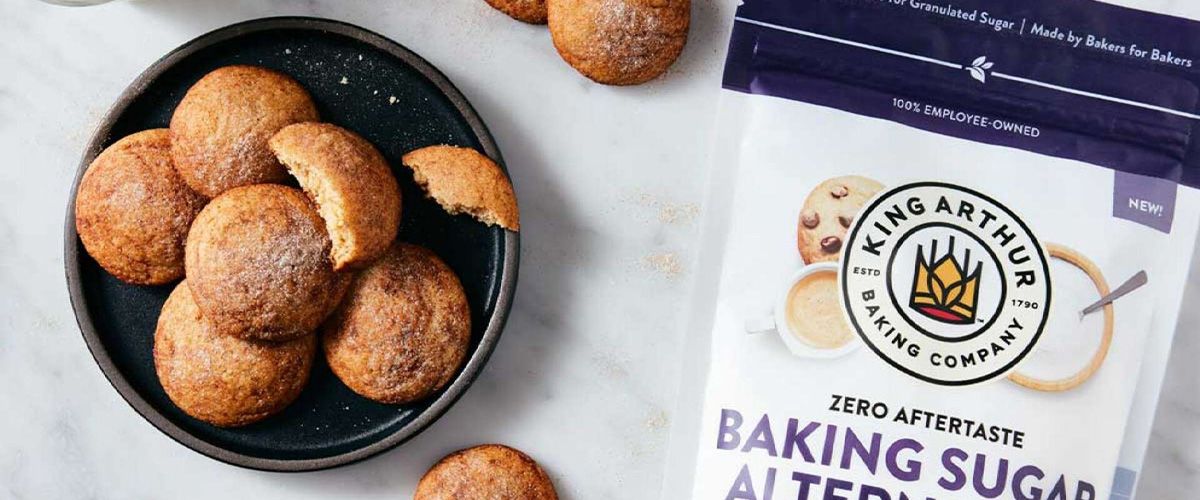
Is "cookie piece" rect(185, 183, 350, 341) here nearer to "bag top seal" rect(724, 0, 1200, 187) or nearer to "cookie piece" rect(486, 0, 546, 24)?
"cookie piece" rect(486, 0, 546, 24)

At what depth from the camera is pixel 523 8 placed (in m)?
1.20

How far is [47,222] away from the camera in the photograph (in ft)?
4.07

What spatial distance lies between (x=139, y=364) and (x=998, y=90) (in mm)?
993

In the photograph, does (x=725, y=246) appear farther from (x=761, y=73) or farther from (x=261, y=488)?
(x=261, y=488)

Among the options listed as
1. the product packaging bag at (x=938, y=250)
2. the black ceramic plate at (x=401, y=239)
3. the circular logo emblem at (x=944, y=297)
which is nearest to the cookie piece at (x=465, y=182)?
the black ceramic plate at (x=401, y=239)

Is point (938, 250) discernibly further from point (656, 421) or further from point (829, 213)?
point (656, 421)

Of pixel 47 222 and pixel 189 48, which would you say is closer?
pixel 189 48

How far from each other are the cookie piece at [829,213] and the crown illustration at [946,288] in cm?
9

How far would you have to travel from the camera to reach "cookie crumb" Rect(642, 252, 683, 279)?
1.26 metres

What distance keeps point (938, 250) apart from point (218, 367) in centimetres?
76

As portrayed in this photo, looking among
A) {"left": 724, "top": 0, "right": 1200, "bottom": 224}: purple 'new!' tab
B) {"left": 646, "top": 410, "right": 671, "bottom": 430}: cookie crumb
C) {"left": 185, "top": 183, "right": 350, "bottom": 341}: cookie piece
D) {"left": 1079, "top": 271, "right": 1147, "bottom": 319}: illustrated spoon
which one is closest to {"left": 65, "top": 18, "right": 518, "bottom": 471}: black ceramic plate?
{"left": 185, "top": 183, "right": 350, "bottom": 341}: cookie piece

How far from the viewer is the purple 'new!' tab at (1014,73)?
1.17m

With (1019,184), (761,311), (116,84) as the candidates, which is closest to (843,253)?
(761,311)

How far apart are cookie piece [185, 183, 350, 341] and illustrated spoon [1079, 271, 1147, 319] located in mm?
800
